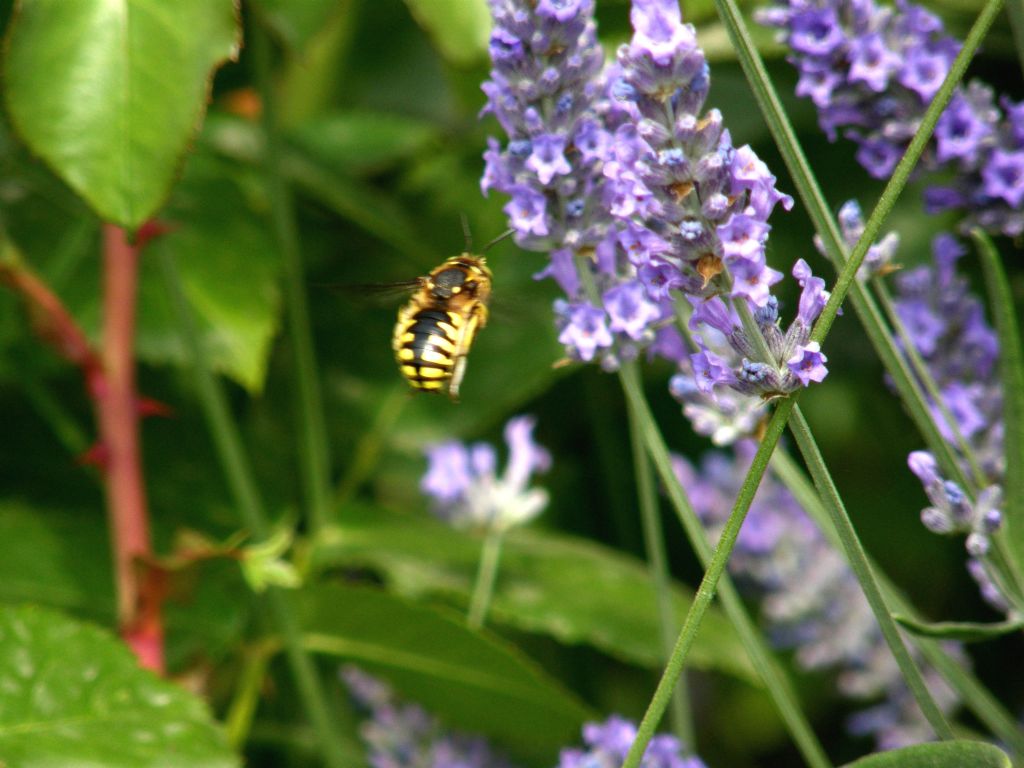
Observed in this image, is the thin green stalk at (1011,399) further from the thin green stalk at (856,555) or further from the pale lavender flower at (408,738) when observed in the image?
the pale lavender flower at (408,738)

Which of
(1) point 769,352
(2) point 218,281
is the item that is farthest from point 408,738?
(1) point 769,352

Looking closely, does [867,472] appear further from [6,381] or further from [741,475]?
[6,381]

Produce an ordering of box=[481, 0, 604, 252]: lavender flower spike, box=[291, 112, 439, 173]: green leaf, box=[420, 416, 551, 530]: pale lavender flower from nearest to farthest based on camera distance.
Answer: box=[481, 0, 604, 252]: lavender flower spike → box=[420, 416, 551, 530]: pale lavender flower → box=[291, 112, 439, 173]: green leaf

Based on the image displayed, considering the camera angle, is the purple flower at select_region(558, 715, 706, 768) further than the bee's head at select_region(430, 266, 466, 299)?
No

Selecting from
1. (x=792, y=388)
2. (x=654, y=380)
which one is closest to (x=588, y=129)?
(x=792, y=388)

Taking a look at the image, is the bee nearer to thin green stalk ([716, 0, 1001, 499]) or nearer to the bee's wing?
the bee's wing

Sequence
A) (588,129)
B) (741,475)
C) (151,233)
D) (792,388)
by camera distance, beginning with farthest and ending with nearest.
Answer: (741,475), (151,233), (588,129), (792,388)

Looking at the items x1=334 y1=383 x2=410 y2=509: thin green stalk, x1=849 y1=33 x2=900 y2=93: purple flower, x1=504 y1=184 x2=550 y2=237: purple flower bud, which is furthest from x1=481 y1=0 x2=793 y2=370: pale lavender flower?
x1=334 y1=383 x2=410 y2=509: thin green stalk
